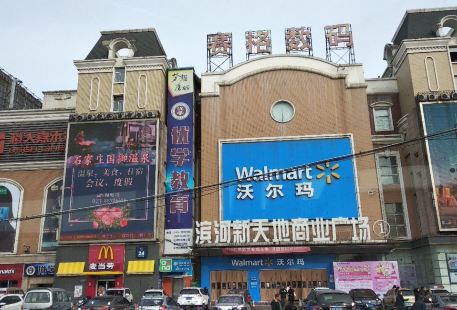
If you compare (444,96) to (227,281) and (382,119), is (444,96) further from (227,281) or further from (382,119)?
(227,281)

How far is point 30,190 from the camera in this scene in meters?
38.1

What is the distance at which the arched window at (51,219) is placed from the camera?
120 ft

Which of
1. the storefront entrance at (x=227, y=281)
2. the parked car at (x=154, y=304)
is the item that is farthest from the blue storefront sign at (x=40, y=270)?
the parked car at (x=154, y=304)

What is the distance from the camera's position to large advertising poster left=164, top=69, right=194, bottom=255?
3541cm

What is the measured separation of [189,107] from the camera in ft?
127

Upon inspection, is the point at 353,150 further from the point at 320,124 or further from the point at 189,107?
the point at 189,107

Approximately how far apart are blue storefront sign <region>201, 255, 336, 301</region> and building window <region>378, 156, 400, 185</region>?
9.16 meters

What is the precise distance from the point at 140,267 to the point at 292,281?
11317mm

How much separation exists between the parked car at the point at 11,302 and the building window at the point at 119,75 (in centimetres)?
2106

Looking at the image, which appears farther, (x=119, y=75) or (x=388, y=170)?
(x=119, y=75)

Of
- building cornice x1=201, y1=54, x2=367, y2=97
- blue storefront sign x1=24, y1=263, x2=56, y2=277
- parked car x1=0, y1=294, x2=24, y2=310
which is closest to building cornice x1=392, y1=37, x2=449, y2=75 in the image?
building cornice x1=201, y1=54, x2=367, y2=97

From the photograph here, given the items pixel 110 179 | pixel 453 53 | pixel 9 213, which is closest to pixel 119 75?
pixel 110 179

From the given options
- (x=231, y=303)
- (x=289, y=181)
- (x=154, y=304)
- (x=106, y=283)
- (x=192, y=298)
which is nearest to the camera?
(x=154, y=304)

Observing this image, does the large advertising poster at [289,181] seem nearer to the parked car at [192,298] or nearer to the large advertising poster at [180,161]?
the large advertising poster at [180,161]
